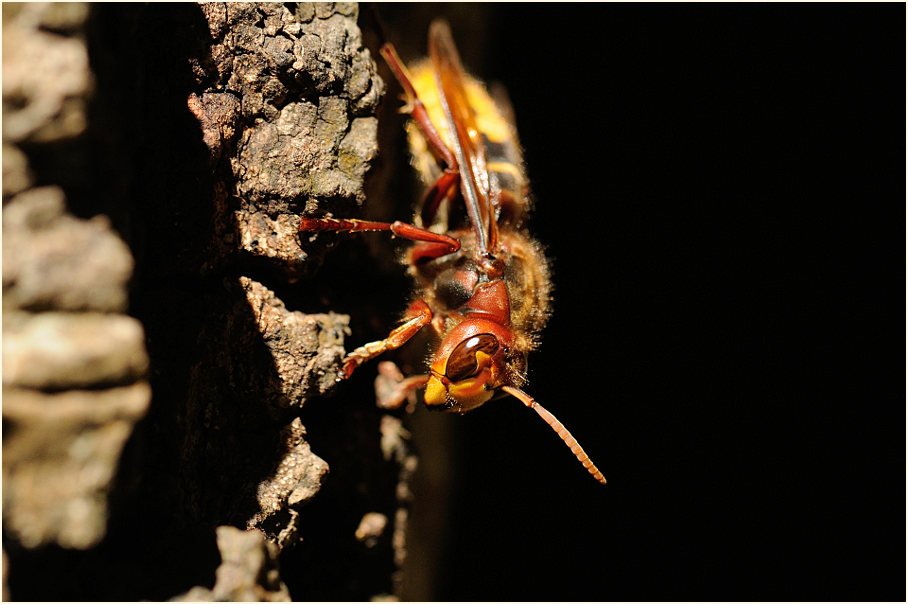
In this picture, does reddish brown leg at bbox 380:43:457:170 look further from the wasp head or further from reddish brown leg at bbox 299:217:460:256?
the wasp head

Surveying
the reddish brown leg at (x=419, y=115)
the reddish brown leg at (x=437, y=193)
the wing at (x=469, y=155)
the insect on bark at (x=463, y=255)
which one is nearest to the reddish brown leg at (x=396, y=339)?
the insect on bark at (x=463, y=255)

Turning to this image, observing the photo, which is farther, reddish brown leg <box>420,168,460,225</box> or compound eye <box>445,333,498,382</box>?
reddish brown leg <box>420,168,460,225</box>

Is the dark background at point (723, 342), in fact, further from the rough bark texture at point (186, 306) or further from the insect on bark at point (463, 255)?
the rough bark texture at point (186, 306)

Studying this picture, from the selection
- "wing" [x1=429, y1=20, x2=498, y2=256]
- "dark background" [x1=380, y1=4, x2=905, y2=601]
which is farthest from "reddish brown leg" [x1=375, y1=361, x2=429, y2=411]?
"dark background" [x1=380, y1=4, x2=905, y2=601]

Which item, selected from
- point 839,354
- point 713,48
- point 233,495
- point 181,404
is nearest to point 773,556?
point 839,354

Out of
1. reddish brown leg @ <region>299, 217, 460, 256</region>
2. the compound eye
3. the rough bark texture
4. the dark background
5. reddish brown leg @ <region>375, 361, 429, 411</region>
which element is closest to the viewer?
the rough bark texture

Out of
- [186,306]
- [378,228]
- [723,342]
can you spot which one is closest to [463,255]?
[378,228]
